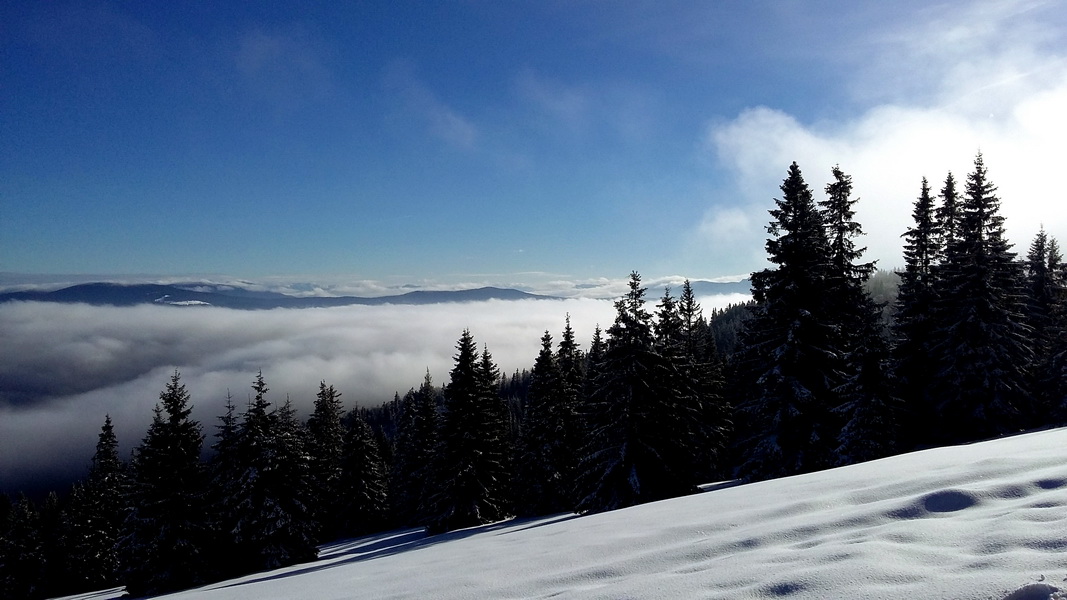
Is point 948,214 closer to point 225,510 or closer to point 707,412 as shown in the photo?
point 707,412

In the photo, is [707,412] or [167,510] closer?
[167,510]

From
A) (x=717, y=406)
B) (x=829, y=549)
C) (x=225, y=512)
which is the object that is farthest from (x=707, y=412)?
(x=829, y=549)

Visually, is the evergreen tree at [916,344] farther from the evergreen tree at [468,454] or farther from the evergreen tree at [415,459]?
the evergreen tree at [415,459]

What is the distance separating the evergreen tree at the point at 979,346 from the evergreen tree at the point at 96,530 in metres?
63.9

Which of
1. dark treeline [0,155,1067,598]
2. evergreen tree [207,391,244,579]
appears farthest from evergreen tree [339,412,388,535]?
evergreen tree [207,391,244,579]

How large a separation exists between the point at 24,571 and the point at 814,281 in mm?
72884

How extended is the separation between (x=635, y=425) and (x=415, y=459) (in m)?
31.4

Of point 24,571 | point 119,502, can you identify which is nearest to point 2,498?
point 24,571

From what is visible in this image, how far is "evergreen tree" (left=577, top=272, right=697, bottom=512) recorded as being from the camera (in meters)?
23.5

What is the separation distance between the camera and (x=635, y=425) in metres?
24.0

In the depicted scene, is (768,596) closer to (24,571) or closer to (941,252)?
(941,252)

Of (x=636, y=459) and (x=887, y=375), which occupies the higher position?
(x=887, y=375)

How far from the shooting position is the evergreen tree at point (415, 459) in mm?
44812

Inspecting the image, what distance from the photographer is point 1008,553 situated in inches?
143
